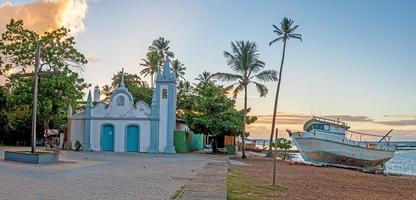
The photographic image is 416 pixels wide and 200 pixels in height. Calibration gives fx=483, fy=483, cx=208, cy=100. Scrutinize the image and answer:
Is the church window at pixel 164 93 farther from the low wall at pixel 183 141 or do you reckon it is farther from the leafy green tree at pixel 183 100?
the leafy green tree at pixel 183 100

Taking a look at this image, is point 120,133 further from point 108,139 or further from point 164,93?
point 164,93

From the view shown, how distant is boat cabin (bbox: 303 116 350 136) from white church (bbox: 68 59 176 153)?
11.7 meters

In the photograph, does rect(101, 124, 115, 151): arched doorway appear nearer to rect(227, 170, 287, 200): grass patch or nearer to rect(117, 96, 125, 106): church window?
rect(117, 96, 125, 106): church window

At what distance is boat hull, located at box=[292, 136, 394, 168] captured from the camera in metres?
38.3

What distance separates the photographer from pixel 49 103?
1435 inches

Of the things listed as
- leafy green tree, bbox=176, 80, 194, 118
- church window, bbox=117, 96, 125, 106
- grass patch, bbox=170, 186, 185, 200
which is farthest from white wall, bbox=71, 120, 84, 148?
grass patch, bbox=170, 186, 185, 200

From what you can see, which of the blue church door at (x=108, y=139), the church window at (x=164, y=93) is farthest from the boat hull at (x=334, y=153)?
the blue church door at (x=108, y=139)

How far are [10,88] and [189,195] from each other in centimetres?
3315

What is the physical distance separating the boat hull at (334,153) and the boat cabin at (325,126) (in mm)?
1445

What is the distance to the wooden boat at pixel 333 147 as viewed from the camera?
38438mm

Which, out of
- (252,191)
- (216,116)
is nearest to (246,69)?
(216,116)

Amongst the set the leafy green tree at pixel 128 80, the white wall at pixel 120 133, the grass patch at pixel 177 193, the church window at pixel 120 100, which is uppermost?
the leafy green tree at pixel 128 80

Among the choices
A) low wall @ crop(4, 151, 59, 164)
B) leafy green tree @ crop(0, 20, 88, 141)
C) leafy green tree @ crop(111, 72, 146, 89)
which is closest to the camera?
low wall @ crop(4, 151, 59, 164)

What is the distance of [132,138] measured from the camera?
37812mm
